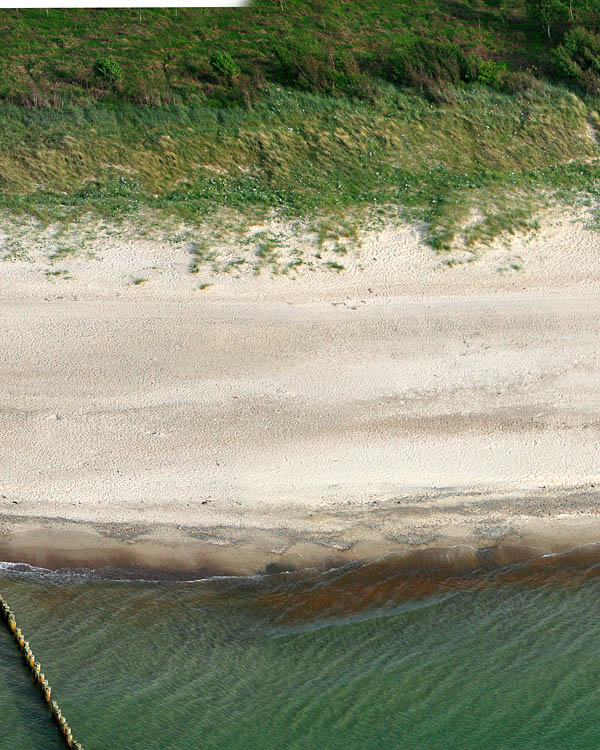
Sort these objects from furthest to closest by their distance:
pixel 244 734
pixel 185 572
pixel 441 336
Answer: pixel 441 336 < pixel 185 572 < pixel 244 734

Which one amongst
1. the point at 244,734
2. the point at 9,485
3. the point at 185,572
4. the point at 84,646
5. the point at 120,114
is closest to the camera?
the point at 244,734

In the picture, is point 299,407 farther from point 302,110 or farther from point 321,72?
point 321,72

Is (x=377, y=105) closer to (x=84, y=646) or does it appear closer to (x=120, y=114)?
(x=120, y=114)

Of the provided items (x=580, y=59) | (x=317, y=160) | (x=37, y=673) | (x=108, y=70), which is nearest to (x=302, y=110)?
(x=317, y=160)

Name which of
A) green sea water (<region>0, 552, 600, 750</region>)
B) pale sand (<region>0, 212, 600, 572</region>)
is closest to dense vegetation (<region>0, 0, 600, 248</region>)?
pale sand (<region>0, 212, 600, 572</region>)

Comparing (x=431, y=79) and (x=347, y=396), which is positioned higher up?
(x=431, y=79)

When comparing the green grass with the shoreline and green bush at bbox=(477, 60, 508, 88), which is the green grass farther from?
the shoreline

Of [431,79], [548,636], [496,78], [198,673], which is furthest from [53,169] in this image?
[548,636]
